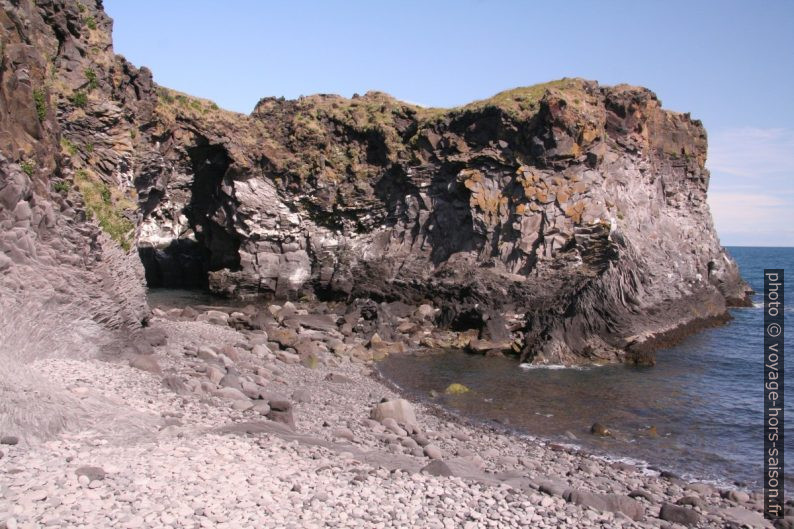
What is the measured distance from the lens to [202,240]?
162 ft

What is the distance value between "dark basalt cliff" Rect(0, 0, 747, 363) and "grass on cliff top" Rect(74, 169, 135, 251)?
100mm

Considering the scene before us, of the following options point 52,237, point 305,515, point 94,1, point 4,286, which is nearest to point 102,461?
point 305,515

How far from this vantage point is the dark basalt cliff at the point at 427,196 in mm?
26438

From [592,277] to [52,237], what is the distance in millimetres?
26441

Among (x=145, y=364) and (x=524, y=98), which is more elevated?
(x=524, y=98)

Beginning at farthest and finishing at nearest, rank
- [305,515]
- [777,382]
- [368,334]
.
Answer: [368,334] → [777,382] → [305,515]

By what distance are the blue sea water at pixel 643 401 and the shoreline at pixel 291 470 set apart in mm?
1624

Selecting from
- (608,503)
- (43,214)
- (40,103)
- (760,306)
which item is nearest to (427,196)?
(40,103)

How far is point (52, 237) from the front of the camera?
51.2 feet

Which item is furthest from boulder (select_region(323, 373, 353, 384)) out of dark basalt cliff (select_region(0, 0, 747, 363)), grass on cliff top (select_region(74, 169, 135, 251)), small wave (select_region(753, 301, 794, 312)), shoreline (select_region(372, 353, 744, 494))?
small wave (select_region(753, 301, 794, 312))

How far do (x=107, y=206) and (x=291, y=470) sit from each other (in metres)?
14.6

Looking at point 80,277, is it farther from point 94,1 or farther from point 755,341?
point 755,341

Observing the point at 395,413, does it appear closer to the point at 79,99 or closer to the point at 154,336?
the point at 154,336

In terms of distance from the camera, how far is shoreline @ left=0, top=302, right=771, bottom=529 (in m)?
8.51
